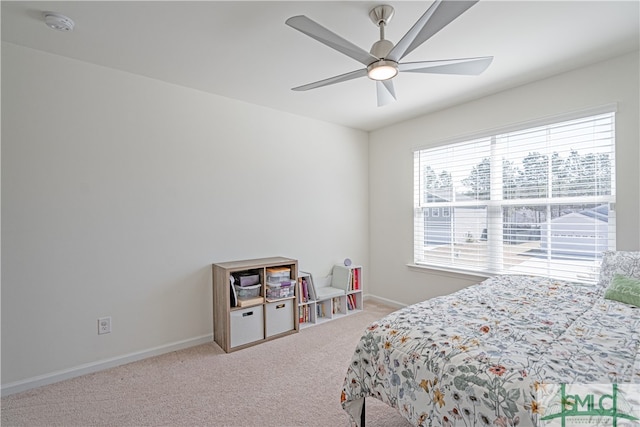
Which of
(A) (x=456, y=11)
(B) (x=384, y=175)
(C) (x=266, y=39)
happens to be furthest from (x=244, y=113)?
(A) (x=456, y=11)

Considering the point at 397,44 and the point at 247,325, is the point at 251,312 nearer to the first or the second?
the point at 247,325

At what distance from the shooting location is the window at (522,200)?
247 cm

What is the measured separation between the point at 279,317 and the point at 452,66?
2.62 meters

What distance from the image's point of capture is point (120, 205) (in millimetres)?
2512

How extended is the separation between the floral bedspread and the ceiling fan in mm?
1445

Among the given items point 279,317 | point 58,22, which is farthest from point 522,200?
point 58,22

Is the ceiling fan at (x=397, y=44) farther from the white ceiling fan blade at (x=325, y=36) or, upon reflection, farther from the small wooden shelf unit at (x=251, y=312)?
the small wooden shelf unit at (x=251, y=312)

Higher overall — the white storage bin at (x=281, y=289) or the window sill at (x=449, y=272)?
the window sill at (x=449, y=272)

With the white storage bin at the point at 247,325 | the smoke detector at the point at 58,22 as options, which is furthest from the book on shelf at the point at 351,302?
the smoke detector at the point at 58,22

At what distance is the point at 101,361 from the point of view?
2.40 metres

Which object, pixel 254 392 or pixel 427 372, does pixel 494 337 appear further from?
pixel 254 392

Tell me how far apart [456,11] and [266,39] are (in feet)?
4.14

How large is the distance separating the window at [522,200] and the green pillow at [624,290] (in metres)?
0.65

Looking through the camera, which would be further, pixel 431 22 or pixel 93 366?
pixel 93 366
